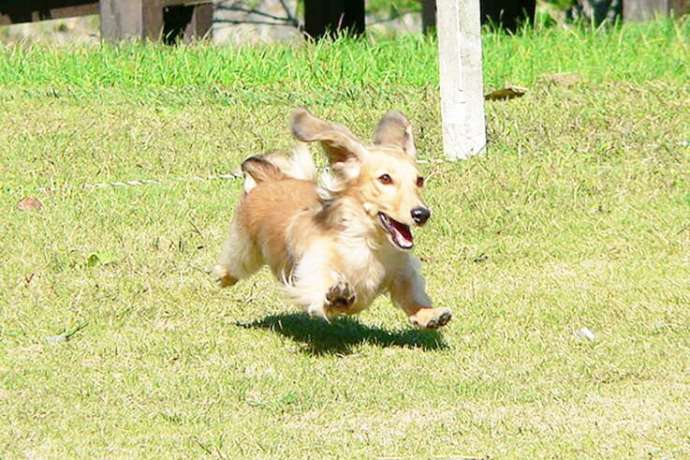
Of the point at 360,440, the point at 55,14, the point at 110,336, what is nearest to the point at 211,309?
the point at 110,336

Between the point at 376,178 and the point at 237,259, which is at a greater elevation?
the point at 376,178

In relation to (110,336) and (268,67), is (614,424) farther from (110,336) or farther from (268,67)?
(268,67)

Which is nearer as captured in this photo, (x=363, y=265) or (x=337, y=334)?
(x=363, y=265)

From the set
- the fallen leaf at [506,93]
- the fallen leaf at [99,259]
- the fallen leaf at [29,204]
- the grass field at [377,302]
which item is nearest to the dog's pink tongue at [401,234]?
the grass field at [377,302]

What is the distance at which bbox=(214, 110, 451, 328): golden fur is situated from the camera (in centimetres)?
636

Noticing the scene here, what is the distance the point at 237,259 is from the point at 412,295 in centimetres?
98

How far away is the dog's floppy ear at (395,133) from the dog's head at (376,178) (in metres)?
0.10

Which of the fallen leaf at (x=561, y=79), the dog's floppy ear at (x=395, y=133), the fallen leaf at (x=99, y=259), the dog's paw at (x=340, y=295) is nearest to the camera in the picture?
the dog's paw at (x=340, y=295)

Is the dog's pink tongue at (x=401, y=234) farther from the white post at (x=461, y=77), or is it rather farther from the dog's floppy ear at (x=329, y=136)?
the white post at (x=461, y=77)

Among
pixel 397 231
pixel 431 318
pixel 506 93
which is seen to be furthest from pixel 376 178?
pixel 506 93

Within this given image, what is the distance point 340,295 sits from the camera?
631 centimetres

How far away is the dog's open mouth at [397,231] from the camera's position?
Result: 6316mm

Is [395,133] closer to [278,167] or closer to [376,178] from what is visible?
[376,178]

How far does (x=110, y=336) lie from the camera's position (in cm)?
684
